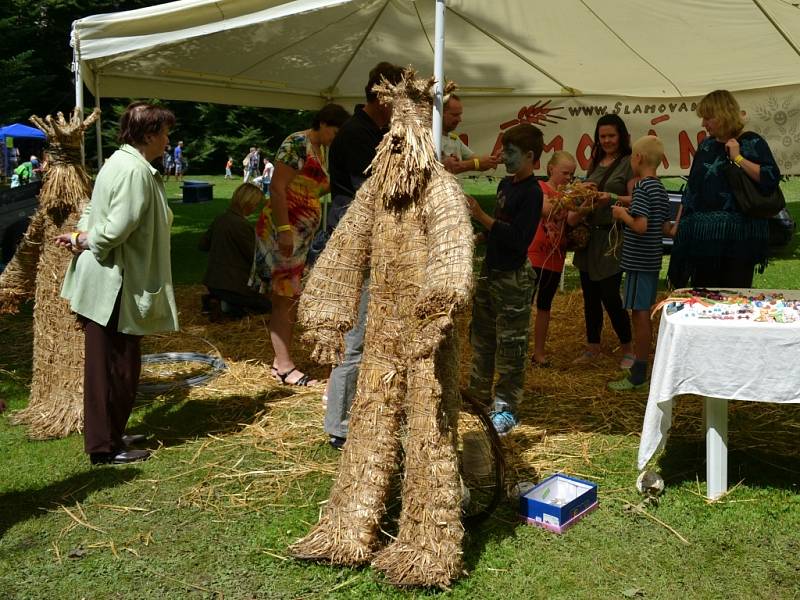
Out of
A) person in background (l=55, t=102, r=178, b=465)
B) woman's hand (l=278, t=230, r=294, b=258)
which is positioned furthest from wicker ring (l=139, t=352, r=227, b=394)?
person in background (l=55, t=102, r=178, b=465)

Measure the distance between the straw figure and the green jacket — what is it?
0.59 metres

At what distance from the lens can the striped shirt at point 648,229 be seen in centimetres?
524

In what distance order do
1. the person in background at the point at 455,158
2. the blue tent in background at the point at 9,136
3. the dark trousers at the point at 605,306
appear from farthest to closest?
1. the blue tent in background at the point at 9,136
2. the dark trousers at the point at 605,306
3. the person in background at the point at 455,158

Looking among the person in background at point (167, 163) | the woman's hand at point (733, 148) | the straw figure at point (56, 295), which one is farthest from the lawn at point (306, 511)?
the person in background at point (167, 163)

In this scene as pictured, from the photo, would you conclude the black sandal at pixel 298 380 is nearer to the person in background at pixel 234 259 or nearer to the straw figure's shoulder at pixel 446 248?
the person in background at pixel 234 259

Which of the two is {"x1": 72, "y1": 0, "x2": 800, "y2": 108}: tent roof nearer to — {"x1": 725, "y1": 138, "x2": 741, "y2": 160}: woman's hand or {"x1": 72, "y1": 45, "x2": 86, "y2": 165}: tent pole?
{"x1": 72, "y1": 45, "x2": 86, "y2": 165}: tent pole

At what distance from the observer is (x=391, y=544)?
124 inches

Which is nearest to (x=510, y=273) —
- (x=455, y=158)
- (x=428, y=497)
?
(x=455, y=158)

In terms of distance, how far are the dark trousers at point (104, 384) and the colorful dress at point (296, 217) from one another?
5.08 feet

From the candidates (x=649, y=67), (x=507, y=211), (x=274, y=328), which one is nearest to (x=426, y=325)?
(x=507, y=211)

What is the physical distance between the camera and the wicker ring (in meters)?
5.63

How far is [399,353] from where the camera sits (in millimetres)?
3137

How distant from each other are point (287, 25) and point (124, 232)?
2739 mm

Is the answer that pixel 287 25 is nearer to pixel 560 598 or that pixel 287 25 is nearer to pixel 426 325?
pixel 426 325
